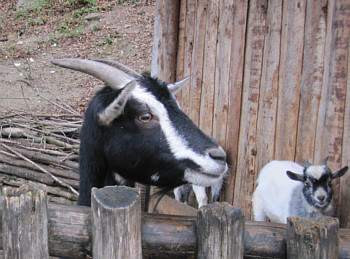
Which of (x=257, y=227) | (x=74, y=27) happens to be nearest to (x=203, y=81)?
(x=257, y=227)

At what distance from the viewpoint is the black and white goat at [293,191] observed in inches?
145

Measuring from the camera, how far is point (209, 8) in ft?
16.0

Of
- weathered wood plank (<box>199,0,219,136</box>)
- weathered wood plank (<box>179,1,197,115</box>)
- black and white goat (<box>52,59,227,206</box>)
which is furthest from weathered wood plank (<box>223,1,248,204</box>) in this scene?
black and white goat (<box>52,59,227,206</box>)

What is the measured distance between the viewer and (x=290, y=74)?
393 centimetres

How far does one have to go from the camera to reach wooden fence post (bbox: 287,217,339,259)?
1.93 m

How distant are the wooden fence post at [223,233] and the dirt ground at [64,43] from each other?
843cm

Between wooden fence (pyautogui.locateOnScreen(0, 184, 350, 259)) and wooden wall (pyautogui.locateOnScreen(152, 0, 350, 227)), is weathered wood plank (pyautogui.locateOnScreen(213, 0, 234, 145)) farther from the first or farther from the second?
wooden fence (pyautogui.locateOnScreen(0, 184, 350, 259))

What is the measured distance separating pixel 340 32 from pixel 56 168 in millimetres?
5022

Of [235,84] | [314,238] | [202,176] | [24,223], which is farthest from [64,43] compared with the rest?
[314,238]

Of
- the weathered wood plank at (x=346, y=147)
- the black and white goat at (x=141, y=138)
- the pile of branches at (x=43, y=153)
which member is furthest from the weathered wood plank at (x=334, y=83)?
the pile of branches at (x=43, y=153)

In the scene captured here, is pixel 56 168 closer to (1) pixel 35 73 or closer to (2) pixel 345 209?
(2) pixel 345 209

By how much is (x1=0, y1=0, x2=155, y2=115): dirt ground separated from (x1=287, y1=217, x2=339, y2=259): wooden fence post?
8573mm

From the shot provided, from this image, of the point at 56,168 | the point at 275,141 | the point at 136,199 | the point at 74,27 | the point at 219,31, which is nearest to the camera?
the point at 136,199

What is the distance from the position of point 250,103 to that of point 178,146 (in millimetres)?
1958
